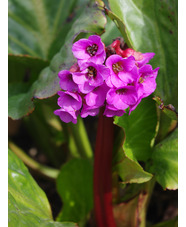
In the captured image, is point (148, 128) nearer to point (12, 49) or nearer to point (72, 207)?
point (72, 207)

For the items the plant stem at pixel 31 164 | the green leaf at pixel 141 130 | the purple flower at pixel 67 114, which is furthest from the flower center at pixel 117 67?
the plant stem at pixel 31 164

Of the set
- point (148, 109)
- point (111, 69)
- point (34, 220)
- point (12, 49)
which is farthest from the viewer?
point (12, 49)

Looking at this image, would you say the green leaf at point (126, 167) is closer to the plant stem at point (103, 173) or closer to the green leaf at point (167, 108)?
the plant stem at point (103, 173)

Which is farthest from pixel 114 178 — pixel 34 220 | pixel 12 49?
pixel 12 49

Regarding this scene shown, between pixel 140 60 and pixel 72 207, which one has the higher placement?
pixel 140 60

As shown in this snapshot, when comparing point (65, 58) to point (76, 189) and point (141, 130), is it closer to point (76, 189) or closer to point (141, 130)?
point (141, 130)

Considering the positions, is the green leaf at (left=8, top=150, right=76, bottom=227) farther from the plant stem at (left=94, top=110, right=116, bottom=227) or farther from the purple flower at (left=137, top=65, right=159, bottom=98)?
the purple flower at (left=137, top=65, right=159, bottom=98)
